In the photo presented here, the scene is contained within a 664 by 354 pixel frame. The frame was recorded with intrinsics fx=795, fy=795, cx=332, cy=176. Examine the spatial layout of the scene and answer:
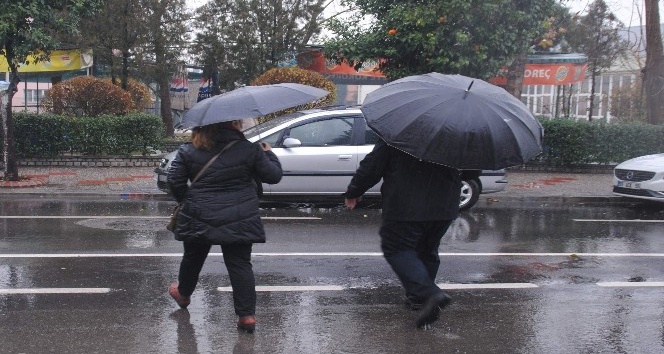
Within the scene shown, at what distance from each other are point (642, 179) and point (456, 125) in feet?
27.5

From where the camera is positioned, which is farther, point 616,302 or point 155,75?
point 155,75

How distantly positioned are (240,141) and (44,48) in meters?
9.53

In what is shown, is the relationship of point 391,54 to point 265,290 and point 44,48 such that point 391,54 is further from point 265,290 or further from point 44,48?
point 265,290

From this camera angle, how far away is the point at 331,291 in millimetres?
6738

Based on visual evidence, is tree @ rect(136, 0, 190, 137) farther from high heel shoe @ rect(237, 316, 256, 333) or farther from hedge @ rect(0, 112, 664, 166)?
high heel shoe @ rect(237, 316, 256, 333)

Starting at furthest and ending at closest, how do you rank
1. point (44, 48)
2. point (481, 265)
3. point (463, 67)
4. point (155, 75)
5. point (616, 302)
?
1. point (155, 75)
2. point (463, 67)
3. point (44, 48)
4. point (481, 265)
5. point (616, 302)

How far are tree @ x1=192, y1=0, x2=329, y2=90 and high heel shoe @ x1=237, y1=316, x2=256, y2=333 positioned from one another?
17.0 meters

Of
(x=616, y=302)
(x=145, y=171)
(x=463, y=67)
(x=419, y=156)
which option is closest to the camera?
(x=419, y=156)

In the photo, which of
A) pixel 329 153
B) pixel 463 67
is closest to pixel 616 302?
pixel 329 153

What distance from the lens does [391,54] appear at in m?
15.3

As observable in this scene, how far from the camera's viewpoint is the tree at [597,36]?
25.0m

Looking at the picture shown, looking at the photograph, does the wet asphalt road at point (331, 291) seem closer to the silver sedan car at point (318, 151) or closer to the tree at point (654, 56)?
the silver sedan car at point (318, 151)

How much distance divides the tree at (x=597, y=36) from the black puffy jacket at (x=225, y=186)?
21302 millimetres

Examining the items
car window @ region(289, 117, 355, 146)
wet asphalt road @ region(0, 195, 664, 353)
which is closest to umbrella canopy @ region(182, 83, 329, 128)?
wet asphalt road @ region(0, 195, 664, 353)
